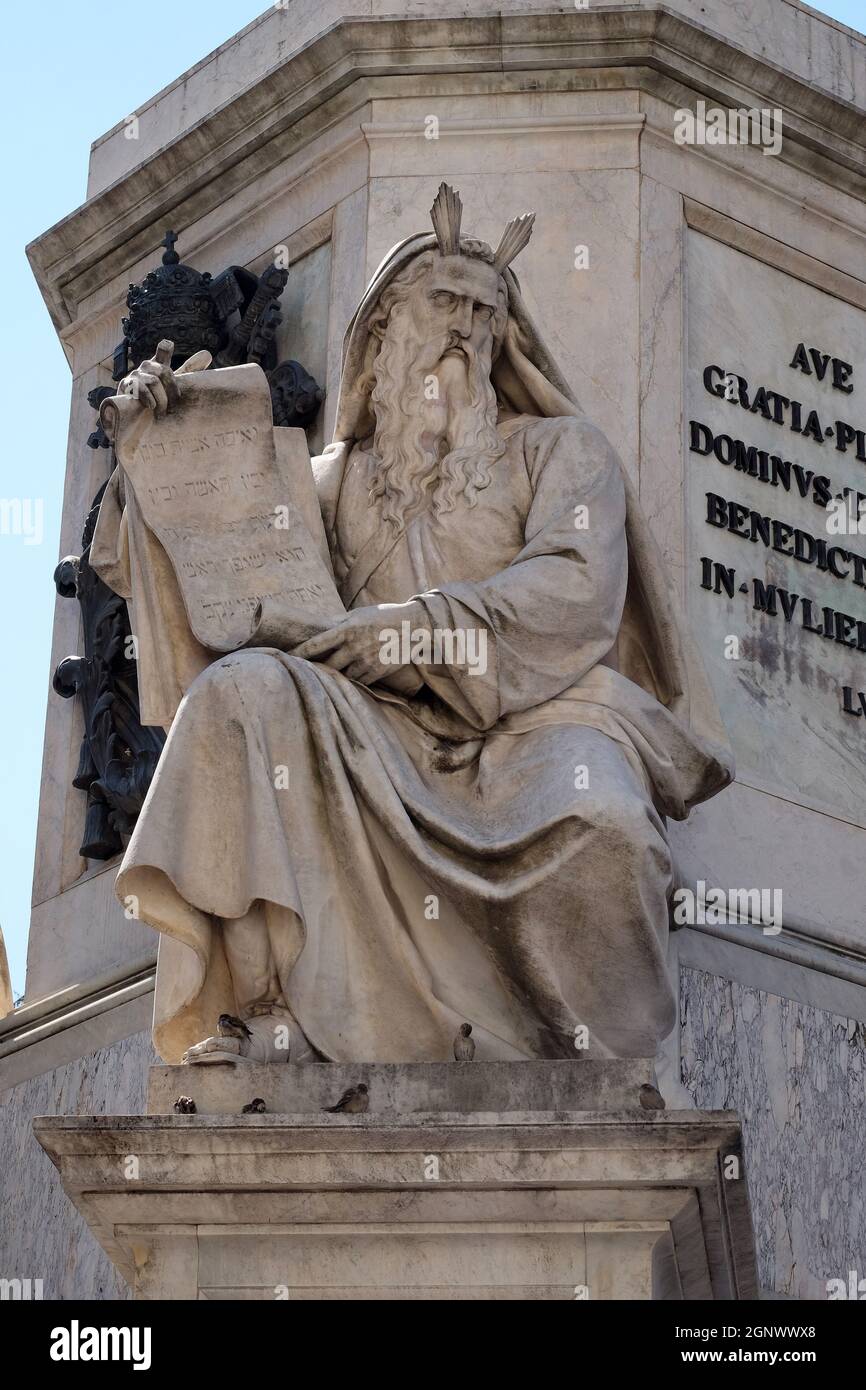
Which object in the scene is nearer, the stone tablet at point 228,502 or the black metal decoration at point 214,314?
the stone tablet at point 228,502

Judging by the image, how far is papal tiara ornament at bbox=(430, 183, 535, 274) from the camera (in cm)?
903

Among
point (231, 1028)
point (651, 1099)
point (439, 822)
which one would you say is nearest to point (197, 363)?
point (439, 822)

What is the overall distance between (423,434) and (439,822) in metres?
1.54

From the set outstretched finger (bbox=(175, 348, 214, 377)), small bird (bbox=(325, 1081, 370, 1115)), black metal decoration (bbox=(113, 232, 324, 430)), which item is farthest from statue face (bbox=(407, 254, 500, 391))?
small bird (bbox=(325, 1081, 370, 1115))

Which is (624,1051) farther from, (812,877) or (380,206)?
(380,206)

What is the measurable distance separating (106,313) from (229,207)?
84 centimetres

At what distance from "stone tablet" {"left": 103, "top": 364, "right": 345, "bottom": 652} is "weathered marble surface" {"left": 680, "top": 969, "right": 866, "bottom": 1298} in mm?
2088

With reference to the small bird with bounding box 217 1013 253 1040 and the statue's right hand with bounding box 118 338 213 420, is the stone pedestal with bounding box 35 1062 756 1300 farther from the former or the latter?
the statue's right hand with bounding box 118 338 213 420

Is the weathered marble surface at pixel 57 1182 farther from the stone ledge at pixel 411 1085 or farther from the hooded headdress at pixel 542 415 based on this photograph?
the stone ledge at pixel 411 1085

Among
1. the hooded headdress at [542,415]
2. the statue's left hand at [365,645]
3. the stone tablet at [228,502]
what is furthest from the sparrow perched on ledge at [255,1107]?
the hooded headdress at [542,415]

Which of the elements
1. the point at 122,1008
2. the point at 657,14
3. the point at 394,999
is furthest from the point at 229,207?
the point at 394,999

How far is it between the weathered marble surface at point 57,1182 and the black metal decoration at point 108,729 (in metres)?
0.95

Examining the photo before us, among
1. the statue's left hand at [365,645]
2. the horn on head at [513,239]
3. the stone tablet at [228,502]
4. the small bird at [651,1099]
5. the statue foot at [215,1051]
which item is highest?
the horn on head at [513,239]

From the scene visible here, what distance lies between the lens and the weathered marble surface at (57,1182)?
33.5 ft
